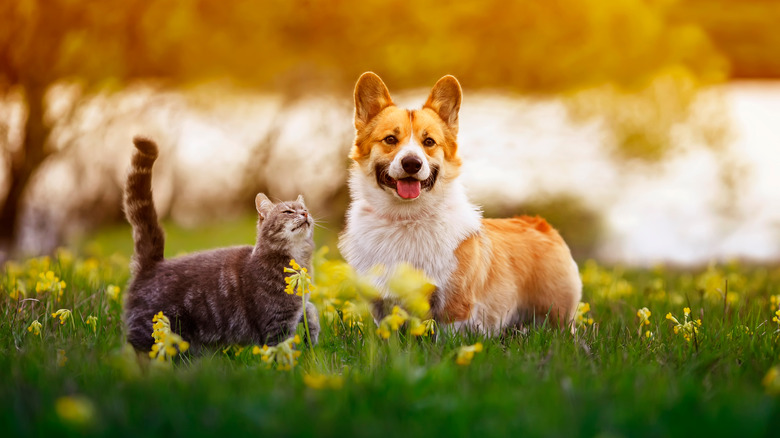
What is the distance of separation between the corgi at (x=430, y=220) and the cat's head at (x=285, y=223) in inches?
12.5

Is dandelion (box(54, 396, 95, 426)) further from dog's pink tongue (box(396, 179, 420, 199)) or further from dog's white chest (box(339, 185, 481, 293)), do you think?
dog's pink tongue (box(396, 179, 420, 199))

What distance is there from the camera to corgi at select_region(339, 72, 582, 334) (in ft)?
13.1

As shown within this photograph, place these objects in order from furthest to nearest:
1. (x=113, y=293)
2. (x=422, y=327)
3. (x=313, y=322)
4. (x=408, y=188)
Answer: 1. (x=113, y=293)
2. (x=313, y=322)
3. (x=408, y=188)
4. (x=422, y=327)

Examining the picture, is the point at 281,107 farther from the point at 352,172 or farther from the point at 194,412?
the point at 194,412

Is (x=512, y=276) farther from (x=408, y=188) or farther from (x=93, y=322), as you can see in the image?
(x=93, y=322)

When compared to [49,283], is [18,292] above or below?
below

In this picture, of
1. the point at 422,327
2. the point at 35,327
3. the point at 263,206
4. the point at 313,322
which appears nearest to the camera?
the point at 422,327

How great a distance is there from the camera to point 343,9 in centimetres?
870

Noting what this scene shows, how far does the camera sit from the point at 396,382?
8.87 feet

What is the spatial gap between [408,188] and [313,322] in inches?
38.4

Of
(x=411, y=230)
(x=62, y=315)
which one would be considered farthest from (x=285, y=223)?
(x=62, y=315)

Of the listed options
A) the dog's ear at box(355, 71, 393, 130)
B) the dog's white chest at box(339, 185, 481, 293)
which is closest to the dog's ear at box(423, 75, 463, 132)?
the dog's ear at box(355, 71, 393, 130)

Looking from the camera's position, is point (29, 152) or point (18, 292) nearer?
point (18, 292)

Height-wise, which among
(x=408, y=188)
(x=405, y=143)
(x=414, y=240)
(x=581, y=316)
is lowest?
(x=581, y=316)
